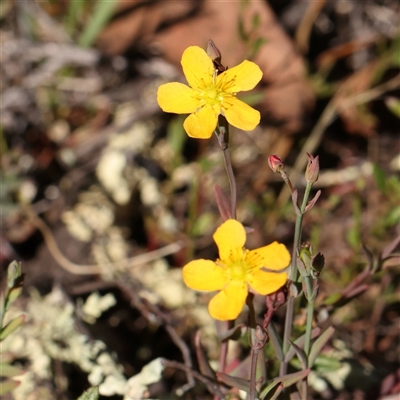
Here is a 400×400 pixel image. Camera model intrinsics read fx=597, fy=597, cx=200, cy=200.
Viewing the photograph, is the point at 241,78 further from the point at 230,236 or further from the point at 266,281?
the point at 266,281

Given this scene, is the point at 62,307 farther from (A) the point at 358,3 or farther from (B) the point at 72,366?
(A) the point at 358,3

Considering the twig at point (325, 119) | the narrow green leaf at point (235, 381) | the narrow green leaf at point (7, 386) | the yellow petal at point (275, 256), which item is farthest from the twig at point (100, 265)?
the yellow petal at point (275, 256)

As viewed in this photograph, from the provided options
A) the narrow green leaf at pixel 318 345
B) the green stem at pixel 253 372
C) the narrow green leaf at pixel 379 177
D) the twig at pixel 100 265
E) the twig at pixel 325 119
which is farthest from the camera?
the twig at pixel 325 119

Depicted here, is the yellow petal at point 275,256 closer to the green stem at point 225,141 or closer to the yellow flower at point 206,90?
the green stem at point 225,141

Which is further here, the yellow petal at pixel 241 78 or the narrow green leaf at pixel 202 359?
the narrow green leaf at pixel 202 359

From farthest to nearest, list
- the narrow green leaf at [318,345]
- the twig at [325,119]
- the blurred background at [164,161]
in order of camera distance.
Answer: the twig at [325,119] → the blurred background at [164,161] → the narrow green leaf at [318,345]

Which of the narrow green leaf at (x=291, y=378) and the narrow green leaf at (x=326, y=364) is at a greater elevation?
the narrow green leaf at (x=291, y=378)

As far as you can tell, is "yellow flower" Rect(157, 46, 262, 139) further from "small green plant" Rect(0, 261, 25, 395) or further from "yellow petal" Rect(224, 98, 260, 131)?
"small green plant" Rect(0, 261, 25, 395)

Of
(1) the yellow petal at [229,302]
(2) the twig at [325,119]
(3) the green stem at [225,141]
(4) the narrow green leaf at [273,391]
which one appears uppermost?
(3) the green stem at [225,141]
